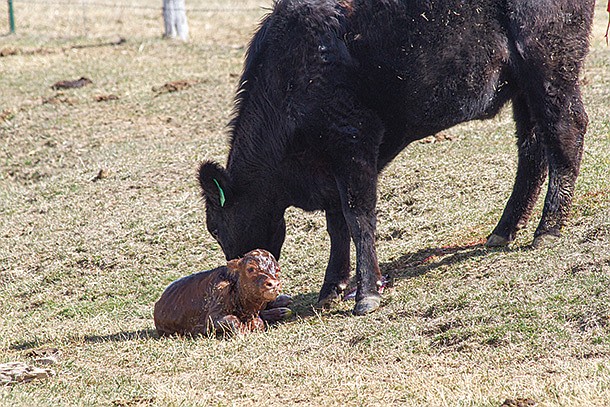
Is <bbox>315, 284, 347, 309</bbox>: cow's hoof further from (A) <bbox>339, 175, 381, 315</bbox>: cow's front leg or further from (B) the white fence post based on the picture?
(B) the white fence post

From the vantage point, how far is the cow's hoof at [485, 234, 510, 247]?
7.32 meters

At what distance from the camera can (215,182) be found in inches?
269

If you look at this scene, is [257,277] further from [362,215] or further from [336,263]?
[336,263]

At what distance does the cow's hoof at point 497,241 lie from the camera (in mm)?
7320

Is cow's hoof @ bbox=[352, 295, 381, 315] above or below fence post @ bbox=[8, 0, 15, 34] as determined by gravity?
below

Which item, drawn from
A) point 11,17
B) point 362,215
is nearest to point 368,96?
point 362,215

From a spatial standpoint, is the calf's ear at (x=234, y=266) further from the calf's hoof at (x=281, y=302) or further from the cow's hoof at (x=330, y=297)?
the cow's hoof at (x=330, y=297)

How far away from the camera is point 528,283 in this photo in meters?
6.17

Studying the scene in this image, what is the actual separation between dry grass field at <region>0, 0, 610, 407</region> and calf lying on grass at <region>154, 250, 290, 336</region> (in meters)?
0.19

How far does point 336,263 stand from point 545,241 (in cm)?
152

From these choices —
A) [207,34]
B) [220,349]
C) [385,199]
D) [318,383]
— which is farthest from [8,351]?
[207,34]

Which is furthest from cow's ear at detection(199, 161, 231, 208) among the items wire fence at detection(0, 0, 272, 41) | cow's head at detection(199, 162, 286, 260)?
wire fence at detection(0, 0, 272, 41)

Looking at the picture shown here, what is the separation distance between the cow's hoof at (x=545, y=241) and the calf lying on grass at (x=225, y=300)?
1897 millimetres

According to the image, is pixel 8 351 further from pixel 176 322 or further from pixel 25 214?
pixel 25 214
